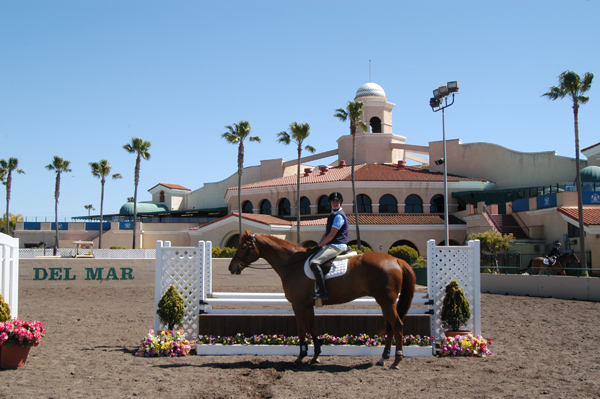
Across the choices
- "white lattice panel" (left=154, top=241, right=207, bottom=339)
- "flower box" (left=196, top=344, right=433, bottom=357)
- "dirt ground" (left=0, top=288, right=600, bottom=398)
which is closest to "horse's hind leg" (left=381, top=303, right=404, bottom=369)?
"dirt ground" (left=0, top=288, right=600, bottom=398)

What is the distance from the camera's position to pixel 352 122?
4241cm

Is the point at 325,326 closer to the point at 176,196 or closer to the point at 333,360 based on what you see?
the point at 333,360

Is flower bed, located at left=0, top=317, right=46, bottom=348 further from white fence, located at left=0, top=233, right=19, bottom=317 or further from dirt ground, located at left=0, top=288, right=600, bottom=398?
white fence, located at left=0, top=233, right=19, bottom=317

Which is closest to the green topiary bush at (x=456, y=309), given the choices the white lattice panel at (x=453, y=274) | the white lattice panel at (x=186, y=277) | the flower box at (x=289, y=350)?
the white lattice panel at (x=453, y=274)

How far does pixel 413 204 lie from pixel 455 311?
3589 cm

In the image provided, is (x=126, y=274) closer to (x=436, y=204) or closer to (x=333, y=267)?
(x=333, y=267)

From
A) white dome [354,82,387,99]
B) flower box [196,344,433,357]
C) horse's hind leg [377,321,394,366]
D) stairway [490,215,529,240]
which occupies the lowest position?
flower box [196,344,433,357]

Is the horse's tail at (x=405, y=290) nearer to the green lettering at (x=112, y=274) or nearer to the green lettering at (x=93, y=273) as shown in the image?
the green lettering at (x=112, y=274)

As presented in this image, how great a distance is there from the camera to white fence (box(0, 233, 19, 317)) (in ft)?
32.2

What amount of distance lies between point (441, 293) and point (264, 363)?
167 inches

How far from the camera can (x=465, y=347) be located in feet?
Answer: 34.8

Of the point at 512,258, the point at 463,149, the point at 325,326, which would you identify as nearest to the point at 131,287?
the point at 325,326

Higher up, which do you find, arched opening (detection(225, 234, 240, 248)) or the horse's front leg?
arched opening (detection(225, 234, 240, 248))

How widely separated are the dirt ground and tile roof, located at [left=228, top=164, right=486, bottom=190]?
31.6 meters
